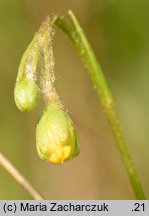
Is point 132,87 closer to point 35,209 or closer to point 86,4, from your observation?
point 86,4

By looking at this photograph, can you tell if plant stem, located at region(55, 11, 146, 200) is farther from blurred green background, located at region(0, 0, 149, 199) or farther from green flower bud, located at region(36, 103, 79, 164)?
blurred green background, located at region(0, 0, 149, 199)

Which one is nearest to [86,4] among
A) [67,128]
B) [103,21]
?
[103,21]

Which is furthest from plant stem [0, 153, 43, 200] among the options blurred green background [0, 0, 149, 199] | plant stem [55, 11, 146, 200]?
blurred green background [0, 0, 149, 199]

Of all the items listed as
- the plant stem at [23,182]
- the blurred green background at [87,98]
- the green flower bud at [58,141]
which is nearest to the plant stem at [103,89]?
the green flower bud at [58,141]

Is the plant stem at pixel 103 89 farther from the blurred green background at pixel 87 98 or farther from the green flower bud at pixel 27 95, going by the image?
the blurred green background at pixel 87 98

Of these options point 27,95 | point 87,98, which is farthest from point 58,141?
point 87,98

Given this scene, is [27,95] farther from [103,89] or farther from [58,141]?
[103,89]
